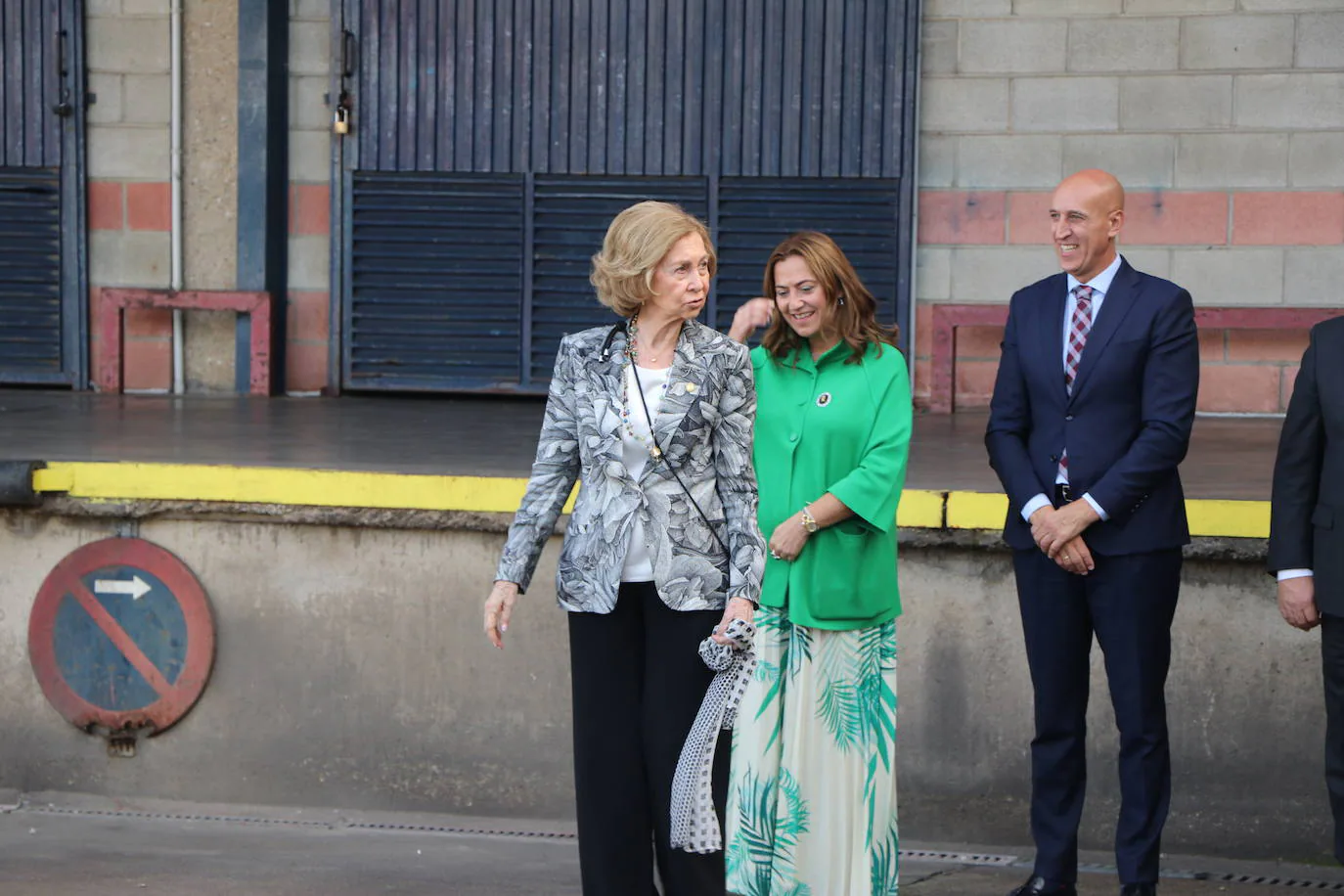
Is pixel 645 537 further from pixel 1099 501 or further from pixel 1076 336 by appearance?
pixel 1076 336

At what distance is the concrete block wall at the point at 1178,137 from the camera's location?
846cm

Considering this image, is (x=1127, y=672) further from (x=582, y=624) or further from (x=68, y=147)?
(x=68, y=147)

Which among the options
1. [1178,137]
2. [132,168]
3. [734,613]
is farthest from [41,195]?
[734,613]

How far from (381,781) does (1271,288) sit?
17.2 feet

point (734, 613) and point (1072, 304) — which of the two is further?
point (1072, 304)

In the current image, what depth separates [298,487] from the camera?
5.51m

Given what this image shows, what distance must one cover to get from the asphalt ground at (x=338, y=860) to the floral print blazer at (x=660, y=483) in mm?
1466

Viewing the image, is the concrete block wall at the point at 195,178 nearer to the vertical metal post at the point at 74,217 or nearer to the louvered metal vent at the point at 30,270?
the vertical metal post at the point at 74,217

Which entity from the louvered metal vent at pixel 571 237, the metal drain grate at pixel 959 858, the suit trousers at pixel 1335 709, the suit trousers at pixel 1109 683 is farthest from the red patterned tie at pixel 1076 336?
the louvered metal vent at pixel 571 237

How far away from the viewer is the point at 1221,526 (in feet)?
16.4

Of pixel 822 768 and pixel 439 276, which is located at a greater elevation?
pixel 439 276

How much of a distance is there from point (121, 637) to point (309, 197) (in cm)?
410

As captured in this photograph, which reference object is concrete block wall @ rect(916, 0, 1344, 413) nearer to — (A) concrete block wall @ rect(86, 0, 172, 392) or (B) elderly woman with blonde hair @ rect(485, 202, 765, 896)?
(A) concrete block wall @ rect(86, 0, 172, 392)

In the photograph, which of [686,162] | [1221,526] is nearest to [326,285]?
[686,162]
